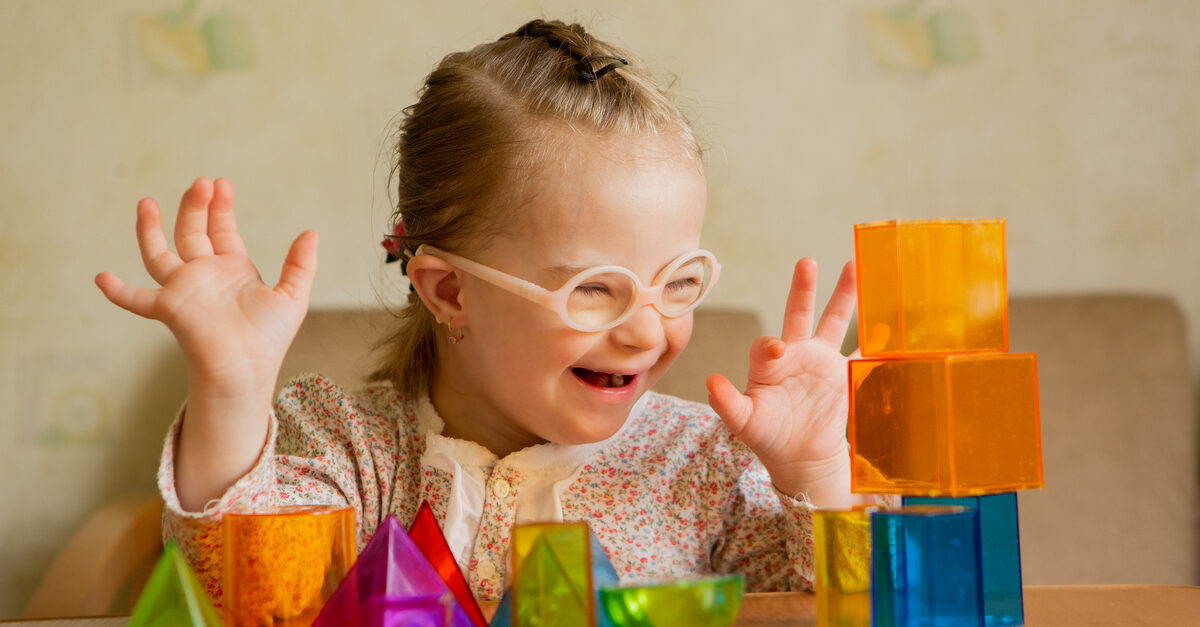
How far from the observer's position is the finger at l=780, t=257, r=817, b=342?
2.79 feet

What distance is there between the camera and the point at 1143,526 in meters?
1.53

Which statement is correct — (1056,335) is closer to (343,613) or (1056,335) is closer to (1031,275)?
(1031,275)

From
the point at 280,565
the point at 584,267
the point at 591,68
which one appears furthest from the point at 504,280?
the point at 280,565

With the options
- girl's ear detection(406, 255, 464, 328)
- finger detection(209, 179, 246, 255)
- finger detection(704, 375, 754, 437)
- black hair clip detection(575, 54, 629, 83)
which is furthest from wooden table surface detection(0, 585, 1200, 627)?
black hair clip detection(575, 54, 629, 83)

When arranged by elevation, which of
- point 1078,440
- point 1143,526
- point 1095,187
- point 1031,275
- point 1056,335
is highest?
point 1095,187

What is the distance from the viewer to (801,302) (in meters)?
0.86

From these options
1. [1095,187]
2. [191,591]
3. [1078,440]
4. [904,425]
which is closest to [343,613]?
[191,591]

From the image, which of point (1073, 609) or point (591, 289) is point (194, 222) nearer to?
point (591, 289)

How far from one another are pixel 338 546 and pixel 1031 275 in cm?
151

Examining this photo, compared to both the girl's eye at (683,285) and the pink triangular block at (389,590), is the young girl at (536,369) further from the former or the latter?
the pink triangular block at (389,590)

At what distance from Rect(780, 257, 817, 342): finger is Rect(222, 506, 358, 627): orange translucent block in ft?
1.44

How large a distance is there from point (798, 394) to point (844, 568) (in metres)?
0.34

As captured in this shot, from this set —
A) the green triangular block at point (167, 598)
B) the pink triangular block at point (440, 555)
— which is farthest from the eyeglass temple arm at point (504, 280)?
the green triangular block at point (167, 598)

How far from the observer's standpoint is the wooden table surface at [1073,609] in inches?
24.2
